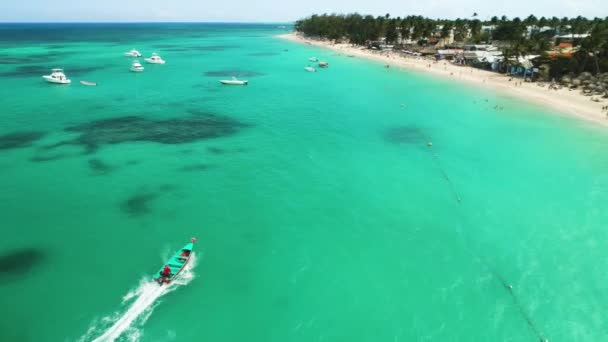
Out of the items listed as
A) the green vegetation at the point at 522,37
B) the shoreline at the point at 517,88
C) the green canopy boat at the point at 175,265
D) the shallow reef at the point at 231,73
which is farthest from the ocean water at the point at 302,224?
the shallow reef at the point at 231,73

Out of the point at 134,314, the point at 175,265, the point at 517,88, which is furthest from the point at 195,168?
the point at 517,88

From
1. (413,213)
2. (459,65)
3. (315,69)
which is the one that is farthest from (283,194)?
(459,65)

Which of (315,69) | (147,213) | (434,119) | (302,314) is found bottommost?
(302,314)

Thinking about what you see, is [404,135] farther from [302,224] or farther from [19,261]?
[19,261]

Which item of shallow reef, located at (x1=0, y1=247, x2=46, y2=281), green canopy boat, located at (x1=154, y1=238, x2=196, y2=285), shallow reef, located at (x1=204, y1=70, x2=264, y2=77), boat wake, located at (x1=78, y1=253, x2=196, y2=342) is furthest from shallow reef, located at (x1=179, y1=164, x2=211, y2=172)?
shallow reef, located at (x1=204, y1=70, x2=264, y2=77)

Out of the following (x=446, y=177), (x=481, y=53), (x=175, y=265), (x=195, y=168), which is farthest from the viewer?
(x=481, y=53)

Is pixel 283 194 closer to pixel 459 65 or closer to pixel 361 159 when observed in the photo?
pixel 361 159
